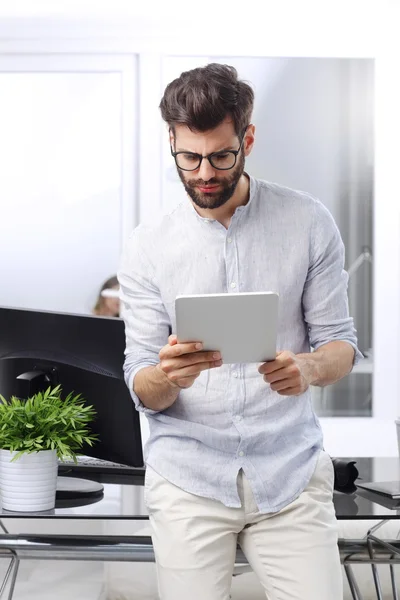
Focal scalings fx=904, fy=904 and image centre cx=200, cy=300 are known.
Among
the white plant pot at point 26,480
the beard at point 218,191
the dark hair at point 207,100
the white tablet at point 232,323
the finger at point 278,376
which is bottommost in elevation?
the white plant pot at point 26,480

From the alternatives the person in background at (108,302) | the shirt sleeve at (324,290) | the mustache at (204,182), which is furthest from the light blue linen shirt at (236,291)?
the person in background at (108,302)

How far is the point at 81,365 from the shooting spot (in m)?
2.23

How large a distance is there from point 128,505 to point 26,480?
24 centimetres

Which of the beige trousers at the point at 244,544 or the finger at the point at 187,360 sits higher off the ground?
the finger at the point at 187,360

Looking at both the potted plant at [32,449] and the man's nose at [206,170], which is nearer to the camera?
the man's nose at [206,170]

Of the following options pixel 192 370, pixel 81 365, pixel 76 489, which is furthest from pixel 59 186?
pixel 192 370

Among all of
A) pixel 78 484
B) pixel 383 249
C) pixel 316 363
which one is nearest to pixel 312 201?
pixel 316 363

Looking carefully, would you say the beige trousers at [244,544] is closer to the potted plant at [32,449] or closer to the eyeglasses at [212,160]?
the potted plant at [32,449]

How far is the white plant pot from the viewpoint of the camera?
1955 mm

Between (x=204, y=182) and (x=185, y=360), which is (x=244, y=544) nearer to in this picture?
(x=185, y=360)

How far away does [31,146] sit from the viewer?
443 cm

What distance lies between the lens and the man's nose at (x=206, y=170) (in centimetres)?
183

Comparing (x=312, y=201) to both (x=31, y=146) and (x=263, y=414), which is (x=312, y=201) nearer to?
(x=263, y=414)

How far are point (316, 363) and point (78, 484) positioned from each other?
738 mm
